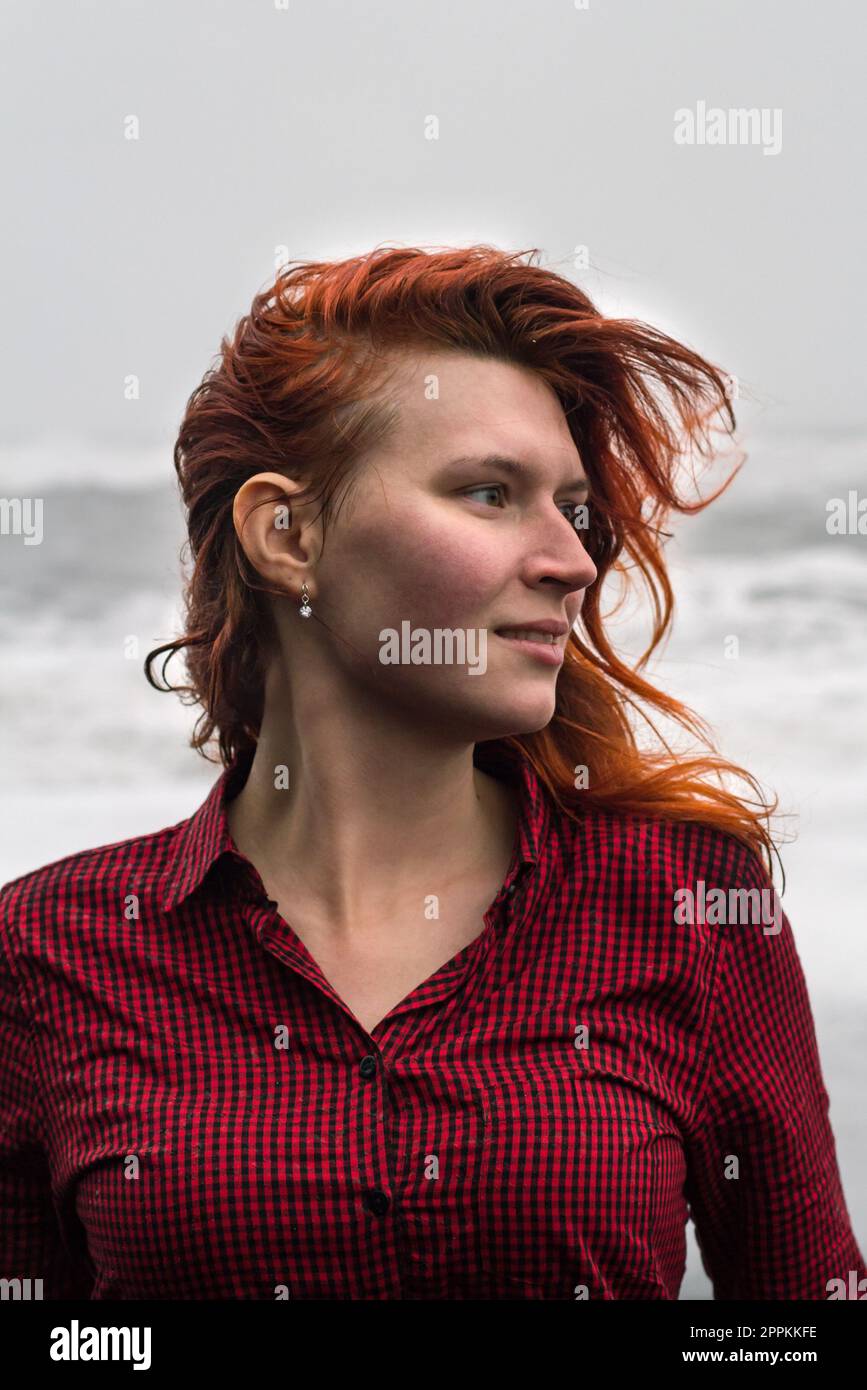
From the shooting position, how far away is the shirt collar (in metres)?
1.90

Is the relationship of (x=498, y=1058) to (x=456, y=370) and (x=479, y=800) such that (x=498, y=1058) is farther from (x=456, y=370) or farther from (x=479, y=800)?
(x=456, y=370)

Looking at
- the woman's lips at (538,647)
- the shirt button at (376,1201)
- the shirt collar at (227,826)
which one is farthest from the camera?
the shirt collar at (227,826)

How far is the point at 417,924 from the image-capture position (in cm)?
188

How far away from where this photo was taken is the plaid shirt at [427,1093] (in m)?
1.69

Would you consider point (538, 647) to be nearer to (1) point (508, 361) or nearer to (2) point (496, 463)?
(2) point (496, 463)

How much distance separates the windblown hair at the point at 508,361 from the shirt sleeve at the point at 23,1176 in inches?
16.4

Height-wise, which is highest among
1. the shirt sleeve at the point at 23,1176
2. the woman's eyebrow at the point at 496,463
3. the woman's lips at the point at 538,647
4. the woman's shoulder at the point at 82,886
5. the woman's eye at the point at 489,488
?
the woman's eyebrow at the point at 496,463

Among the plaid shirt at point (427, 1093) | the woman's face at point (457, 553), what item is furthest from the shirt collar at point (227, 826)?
the woman's face at point (457, 553)

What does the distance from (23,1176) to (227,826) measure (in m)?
0.49

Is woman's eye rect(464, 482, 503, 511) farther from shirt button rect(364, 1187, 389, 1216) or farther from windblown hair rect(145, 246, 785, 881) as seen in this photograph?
shirt button rect(364, 1187, 389, 1216)

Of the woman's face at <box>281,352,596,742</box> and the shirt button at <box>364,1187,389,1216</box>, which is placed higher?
the woman's face at <box>281,352,596,742</box>

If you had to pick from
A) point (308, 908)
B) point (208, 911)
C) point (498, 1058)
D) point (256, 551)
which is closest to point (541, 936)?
point (498, 1058)

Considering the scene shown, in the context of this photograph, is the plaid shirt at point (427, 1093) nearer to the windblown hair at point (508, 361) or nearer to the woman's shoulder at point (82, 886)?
the woman's shoulder at point (82, 886)

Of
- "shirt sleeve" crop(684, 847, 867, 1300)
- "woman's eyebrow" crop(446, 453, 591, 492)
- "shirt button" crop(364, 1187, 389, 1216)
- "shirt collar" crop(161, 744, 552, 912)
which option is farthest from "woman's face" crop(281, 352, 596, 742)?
"shirt button" crop(364, 1187, 389, 1216)
